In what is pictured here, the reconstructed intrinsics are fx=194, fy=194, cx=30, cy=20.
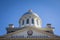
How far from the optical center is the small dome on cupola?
4028 cm

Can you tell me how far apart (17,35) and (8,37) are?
1.65 m

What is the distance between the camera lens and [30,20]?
40438mm

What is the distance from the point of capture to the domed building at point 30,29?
113 feet

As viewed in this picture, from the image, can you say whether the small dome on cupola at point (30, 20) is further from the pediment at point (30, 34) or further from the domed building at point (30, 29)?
the pediment at point (30, 34)

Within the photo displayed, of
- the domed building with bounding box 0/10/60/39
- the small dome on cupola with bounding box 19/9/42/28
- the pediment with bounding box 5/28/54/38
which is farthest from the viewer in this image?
the small dome on cupola with bounding box 19/9/42/28

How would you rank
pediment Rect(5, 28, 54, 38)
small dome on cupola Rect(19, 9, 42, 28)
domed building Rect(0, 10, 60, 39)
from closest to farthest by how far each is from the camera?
pediment Rect(5, 28, 54, 38), domed building Rect(0, 10, 60, 39), small dome on cupola Rect(19, 9, 42, 28)

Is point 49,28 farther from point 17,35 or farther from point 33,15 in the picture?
point 17,35

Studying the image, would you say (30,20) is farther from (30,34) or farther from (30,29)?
(30,34)

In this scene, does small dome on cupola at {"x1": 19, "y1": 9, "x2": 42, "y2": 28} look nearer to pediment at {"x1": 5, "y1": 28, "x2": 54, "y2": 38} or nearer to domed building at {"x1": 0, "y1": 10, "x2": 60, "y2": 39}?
domed building at {"x1": 0, "y1": 10, "x2": 60, "y2": 39}

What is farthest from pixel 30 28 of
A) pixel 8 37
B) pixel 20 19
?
pixel 20 19

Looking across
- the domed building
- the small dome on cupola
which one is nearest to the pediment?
the domed building

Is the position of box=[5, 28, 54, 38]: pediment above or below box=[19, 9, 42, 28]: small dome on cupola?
below

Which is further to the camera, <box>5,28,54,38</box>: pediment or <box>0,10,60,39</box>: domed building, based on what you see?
<box>0,10,60,39</box>: domed building

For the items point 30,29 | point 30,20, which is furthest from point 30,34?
point 30,20
